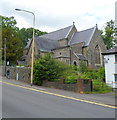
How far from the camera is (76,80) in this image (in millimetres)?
15984

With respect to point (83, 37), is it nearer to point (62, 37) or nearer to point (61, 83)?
point (62, 37)

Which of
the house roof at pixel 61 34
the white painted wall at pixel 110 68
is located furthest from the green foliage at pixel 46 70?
the house roof at pixel 61 34

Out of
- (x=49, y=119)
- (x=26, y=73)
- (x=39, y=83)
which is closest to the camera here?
(x=49, y=119)

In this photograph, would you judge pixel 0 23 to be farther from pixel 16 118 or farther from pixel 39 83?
pixel 16 118

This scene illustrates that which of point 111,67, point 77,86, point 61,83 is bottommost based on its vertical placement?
point 77,86

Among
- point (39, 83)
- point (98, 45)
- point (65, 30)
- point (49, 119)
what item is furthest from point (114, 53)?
point (65, 30)

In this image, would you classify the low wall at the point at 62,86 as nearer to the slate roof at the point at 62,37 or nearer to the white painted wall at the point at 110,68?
the white painted wall at the point at 110,68

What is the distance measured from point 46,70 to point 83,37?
30137 millimetres

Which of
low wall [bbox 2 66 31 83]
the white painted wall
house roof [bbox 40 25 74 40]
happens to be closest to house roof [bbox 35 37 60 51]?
house roof [bbox 40 25 74 40]

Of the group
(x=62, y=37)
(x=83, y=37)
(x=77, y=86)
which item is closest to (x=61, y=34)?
(x=62, y=37)

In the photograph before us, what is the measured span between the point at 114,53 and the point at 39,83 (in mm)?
10952

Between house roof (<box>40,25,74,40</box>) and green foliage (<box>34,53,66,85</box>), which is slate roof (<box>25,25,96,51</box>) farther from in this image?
green foliage (<box>34,53,66,85</box>)

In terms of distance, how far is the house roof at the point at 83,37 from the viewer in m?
43.9

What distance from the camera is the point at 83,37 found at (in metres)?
46.2
